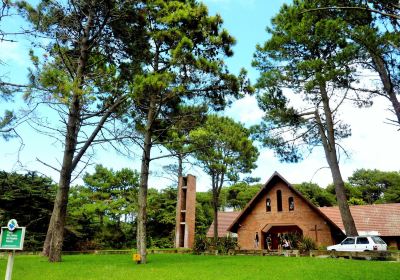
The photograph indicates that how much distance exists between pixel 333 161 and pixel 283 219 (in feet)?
28.7

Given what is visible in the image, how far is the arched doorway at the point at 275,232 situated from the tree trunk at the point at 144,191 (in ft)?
46.8

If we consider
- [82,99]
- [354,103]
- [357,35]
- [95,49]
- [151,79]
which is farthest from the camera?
[354,103]

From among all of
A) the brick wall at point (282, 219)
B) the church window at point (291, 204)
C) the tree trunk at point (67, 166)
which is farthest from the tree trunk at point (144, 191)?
the church window at point (291, 204)

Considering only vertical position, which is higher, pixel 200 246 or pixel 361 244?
pixel 361 244

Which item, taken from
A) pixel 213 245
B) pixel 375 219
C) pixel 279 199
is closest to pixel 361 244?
pixel 279 199

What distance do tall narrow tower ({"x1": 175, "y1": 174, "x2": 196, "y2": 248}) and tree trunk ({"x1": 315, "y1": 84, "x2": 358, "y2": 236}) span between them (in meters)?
14.4

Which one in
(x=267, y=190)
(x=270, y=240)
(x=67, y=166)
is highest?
(x=267, y=190)

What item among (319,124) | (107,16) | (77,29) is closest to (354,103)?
(319,124)

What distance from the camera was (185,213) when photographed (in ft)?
96.3

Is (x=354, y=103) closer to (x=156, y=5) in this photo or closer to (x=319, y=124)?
(x=319, y=124)

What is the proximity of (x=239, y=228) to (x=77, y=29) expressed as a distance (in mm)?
18973

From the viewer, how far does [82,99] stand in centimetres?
1366

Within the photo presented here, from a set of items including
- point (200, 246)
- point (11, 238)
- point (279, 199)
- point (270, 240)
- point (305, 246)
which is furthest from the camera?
point (270, 240)

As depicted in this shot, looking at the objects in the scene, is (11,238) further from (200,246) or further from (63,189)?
(200,246)
